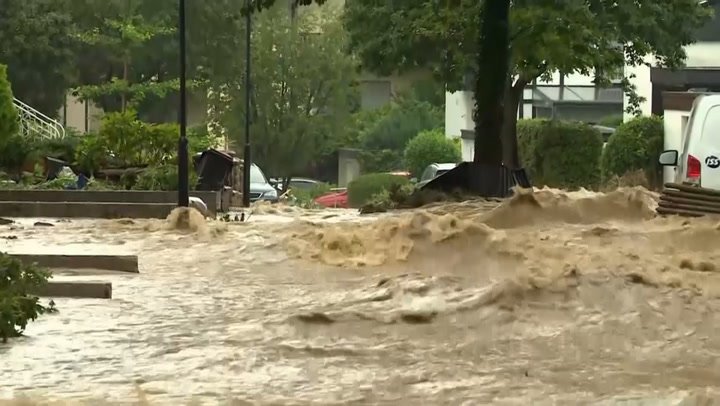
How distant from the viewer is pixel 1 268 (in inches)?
341

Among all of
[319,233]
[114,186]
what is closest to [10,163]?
[114,186]

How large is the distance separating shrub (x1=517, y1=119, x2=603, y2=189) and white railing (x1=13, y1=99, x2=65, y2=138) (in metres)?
11.9

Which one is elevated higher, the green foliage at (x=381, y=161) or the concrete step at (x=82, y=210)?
the green foliage at (x=381, y=161)

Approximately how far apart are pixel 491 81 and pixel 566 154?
1299 cm

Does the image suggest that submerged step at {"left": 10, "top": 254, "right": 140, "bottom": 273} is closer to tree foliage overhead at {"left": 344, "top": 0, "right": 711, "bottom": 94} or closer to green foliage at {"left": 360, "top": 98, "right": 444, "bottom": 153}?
tree foliage overhead at {"left": 344, "top": 0, "right": 711, "bottom": 94}

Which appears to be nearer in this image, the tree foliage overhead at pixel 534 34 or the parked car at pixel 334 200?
the tree foliage overhead at pixel 534 34

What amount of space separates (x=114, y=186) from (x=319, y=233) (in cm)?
830

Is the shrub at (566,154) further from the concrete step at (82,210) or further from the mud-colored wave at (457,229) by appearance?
the mud-colored wave at (457,229)

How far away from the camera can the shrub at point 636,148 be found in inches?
1273

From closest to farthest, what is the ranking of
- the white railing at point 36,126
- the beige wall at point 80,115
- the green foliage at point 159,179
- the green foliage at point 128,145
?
the green foliage at point 159,179 → the green foliage at point 128,145 → the white railing at point 36,126 → the beige wall at point 80,115

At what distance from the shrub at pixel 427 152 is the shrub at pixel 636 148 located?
15726 mm

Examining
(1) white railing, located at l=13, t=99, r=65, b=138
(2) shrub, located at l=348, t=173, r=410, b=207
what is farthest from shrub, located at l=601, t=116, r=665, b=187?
(1) white railing, located at l=13, t=99, r=65, b=138

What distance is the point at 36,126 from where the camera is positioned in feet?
113

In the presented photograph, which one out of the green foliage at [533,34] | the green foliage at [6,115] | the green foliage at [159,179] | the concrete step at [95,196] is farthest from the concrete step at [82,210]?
the green foliage at [6,115]
